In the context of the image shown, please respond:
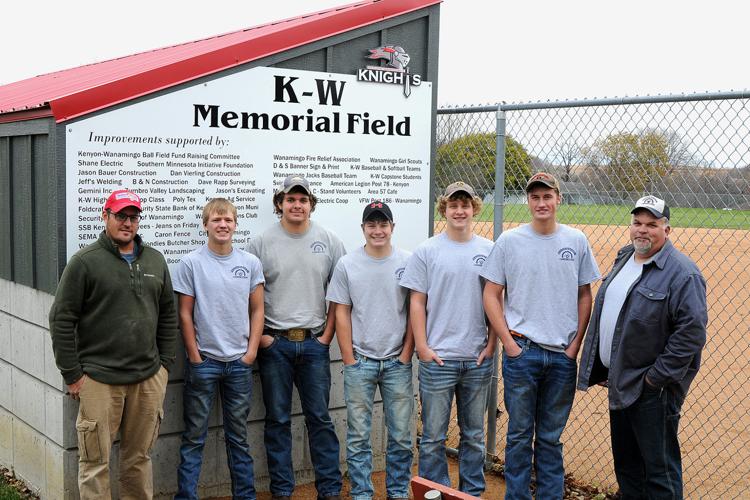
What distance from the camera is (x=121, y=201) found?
476cm

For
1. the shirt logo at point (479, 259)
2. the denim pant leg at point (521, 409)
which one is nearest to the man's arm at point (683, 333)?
the denim pant leg at point (521, 409)

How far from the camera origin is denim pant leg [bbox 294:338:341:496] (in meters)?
5.43

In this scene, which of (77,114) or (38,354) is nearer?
(77,114)

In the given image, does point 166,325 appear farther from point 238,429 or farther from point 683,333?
point 683,333

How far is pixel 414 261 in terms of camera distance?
5.07 meters

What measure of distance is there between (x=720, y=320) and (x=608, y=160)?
10.4 meters

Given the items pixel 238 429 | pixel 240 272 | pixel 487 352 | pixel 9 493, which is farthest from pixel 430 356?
pixel 9 493

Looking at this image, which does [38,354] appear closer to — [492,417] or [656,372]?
[492,417]

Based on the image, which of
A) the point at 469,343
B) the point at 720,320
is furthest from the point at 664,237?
the point at 720,320

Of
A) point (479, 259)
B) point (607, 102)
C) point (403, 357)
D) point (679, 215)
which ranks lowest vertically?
point (403, 357)

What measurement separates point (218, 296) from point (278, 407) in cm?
86

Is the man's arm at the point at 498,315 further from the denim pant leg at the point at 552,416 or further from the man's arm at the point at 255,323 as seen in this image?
the man's arm at the point at 255,323

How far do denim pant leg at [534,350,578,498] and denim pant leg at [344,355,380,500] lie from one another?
1026mm

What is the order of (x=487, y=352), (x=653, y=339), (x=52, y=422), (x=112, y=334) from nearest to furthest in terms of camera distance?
(x=653, y=339)
(x=112, y=334)
(x=487, y=352)
(x=52, y=422)
